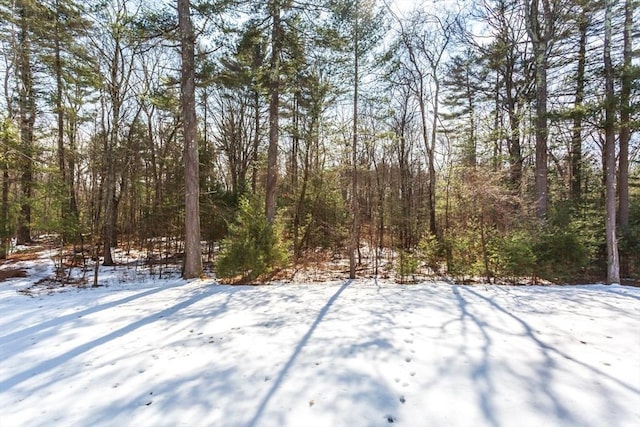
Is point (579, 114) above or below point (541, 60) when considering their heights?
below

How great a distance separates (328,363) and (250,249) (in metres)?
4.61

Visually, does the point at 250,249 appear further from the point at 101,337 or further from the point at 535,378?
the point at 535,378

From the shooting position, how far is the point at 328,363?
270cm

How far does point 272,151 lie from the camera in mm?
8805

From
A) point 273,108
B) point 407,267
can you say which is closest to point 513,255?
point 407,267

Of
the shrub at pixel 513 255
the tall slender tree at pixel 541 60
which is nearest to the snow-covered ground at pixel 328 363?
the shrub at pixel 513 255

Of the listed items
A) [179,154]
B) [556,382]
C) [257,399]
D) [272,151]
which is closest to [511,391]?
[556,382]

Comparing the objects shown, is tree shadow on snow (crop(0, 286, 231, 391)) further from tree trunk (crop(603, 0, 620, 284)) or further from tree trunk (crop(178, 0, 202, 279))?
tree trunk (crop(603, 0, 620, 284))

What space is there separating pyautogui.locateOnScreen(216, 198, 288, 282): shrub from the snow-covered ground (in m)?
2.20

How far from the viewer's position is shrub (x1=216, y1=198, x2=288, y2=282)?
699 centimetres

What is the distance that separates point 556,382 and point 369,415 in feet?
4.83

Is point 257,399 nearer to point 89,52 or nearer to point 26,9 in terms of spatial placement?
point 89,52

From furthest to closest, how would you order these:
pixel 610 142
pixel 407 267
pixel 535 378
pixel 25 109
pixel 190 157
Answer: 1. pixel 25 109
2. pixel 407 267
3. pixel 190 157
4. pixel 610 142
5. pixel 535 378

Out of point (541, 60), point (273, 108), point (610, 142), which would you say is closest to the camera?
point (610, 142)
